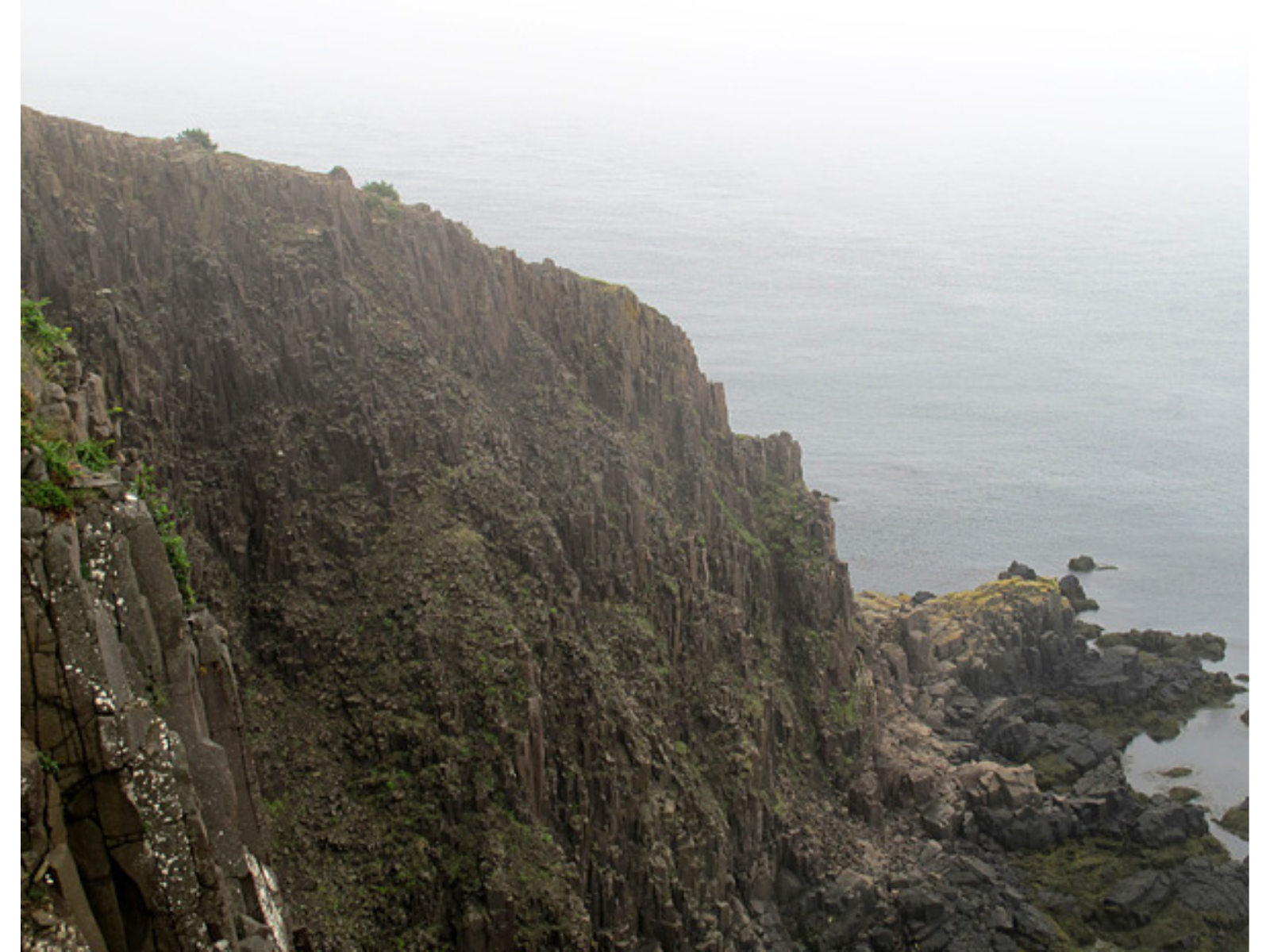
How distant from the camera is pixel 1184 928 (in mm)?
59312

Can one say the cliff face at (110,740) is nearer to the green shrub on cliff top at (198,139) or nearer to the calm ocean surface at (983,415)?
the green shrub on cliff top at (198,139)

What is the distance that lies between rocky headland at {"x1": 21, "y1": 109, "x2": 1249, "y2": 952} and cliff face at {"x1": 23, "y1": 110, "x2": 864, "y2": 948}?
148 mm

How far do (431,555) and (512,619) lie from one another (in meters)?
4.21

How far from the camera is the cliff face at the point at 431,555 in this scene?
48.4m

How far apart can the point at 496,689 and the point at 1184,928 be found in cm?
3365

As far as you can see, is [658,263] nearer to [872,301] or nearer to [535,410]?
[872,301]

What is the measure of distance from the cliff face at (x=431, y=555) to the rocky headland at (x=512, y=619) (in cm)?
15

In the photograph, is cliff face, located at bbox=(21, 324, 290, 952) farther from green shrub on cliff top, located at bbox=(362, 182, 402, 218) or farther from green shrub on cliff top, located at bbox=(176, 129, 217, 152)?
green shrub on cliff top, located at bbox=(362, 182, 402, 218)

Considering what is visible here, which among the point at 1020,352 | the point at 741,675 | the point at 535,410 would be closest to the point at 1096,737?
the point at 741,675

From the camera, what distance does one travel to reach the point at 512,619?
174 ft

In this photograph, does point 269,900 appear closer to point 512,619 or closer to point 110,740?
point 110,740

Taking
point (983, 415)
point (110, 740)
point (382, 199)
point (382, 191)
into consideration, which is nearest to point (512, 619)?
point (382, 199)

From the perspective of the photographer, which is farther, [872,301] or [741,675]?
[872,301]

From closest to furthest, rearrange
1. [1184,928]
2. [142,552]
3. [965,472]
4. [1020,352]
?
[142,552] < [1184,928] < [965,472] < [1020,352]
